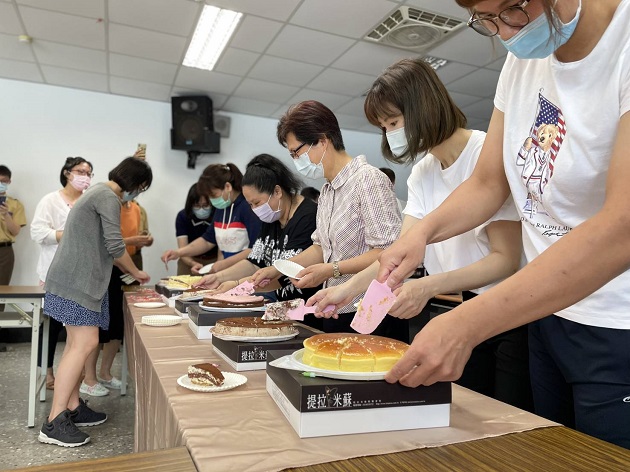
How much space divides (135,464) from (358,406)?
0.31 meters

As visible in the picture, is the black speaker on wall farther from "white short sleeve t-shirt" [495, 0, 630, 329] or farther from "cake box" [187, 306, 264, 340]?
"white short sleeve t-shirt" [495, 0, 630, 329]

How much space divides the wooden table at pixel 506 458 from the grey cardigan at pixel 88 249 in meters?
2.02

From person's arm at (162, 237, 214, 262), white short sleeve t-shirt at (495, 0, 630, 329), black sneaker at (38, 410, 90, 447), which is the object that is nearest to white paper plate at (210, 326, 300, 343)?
white short sleeve t-shirt at (495, 0, 630, 329)

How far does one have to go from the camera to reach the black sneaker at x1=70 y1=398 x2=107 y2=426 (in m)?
2.56

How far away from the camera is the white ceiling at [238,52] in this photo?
339cm

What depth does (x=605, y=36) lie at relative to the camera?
28.5 inches

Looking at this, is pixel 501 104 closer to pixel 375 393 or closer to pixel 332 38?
pixel 375 393

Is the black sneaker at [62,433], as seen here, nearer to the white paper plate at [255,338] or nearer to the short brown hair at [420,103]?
the white paper plate at [255,338]

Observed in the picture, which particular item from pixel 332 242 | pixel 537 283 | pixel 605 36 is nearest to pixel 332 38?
pixel 332 242

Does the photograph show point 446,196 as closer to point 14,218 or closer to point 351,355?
point 351,355

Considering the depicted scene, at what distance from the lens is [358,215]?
5.43 feet

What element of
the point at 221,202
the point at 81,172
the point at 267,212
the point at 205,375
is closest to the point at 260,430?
the point at 205,375

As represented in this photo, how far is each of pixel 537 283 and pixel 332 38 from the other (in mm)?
3590

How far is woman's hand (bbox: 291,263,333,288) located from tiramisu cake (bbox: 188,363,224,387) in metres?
0.58
